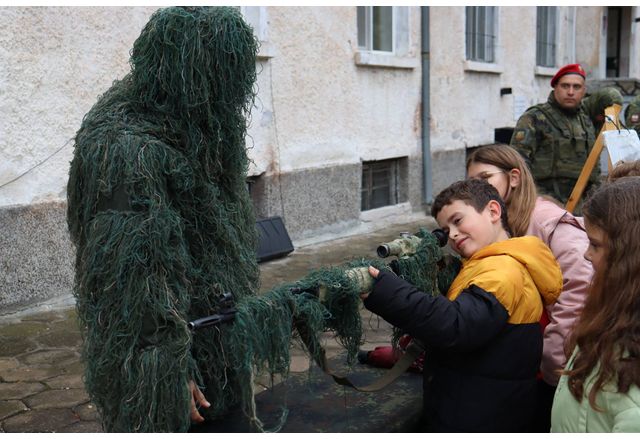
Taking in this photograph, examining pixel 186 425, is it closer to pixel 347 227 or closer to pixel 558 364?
pixel 558 364

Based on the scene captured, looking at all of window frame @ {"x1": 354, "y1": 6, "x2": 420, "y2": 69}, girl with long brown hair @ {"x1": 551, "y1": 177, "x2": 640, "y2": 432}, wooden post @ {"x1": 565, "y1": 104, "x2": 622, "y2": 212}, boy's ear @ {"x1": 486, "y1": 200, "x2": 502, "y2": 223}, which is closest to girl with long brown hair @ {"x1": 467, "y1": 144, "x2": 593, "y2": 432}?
boy's ear @ {"x1": 486, "y1": 200, "x2": 502, "y2": 223}

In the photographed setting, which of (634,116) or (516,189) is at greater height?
(634,116)

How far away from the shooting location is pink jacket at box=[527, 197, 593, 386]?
7.85 ft

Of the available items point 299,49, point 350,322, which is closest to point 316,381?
point 350,322

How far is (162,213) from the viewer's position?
6.18 ft

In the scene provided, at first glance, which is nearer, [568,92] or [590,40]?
[568,92]

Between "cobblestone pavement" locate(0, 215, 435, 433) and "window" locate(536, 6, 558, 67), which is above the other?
"window" locate(536, 6, 558, 67)

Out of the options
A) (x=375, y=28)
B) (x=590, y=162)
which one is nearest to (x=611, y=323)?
(x=590, y=162)

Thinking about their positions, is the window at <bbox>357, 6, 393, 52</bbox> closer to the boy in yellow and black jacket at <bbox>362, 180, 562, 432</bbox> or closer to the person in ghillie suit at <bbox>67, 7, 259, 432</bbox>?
the boy in yellow and black jacket at <bbox>362, 180, 562, 432</bbox>

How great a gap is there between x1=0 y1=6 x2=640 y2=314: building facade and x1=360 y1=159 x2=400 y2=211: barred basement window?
0.08ft

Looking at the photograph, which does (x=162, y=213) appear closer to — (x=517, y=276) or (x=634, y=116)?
(x=517, y=276)

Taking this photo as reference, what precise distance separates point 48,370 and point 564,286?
2713 millimetres

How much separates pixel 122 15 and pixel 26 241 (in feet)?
6.20

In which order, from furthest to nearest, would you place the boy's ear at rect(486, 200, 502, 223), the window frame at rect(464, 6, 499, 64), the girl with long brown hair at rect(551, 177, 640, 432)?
1. the window frame at rect(464, 6, 499, 64)
2. the boy's ear at rect(486, 200, 502, 223)
3. the girl with long brown hair at rect(551, 177, 640, 432)
